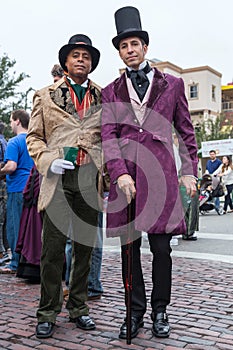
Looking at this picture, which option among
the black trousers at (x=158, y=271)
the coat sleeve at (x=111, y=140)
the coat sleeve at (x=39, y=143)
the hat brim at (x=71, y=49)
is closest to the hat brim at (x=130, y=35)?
the hat brim at (x=71, y=49)

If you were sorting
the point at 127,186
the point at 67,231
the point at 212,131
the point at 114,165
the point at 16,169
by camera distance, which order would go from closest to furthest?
the point at 127,186 → the point at 114,165 → the point at 67,231 → the point at 16,169 → the point at 212,131

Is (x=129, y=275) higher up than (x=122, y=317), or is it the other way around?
(x=129, y=275)

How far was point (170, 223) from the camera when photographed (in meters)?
3.37

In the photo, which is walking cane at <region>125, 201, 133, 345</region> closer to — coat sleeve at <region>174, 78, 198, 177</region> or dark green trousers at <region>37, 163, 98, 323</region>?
dark green trousers at <region>37, 163, 98, 323</region>

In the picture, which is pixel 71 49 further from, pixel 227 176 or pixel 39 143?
pixel 227 176

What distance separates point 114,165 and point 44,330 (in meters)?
1.23

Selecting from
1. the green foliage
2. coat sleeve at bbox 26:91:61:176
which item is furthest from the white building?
coat sleeve at bbox 26:91:61:176

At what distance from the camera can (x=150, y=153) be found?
133 inches

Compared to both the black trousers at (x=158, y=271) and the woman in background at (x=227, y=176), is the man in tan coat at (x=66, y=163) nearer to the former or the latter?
the black trousers at (x=158, y=271)

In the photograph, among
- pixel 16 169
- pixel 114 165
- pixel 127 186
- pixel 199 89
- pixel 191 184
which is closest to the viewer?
pixel 127 186

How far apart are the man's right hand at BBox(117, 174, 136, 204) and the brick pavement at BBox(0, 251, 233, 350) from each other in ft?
3.17

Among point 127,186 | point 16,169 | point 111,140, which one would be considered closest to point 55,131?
point 111,140

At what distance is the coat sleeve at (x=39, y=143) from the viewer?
3.44 metres

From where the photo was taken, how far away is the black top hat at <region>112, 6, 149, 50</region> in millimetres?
3424
